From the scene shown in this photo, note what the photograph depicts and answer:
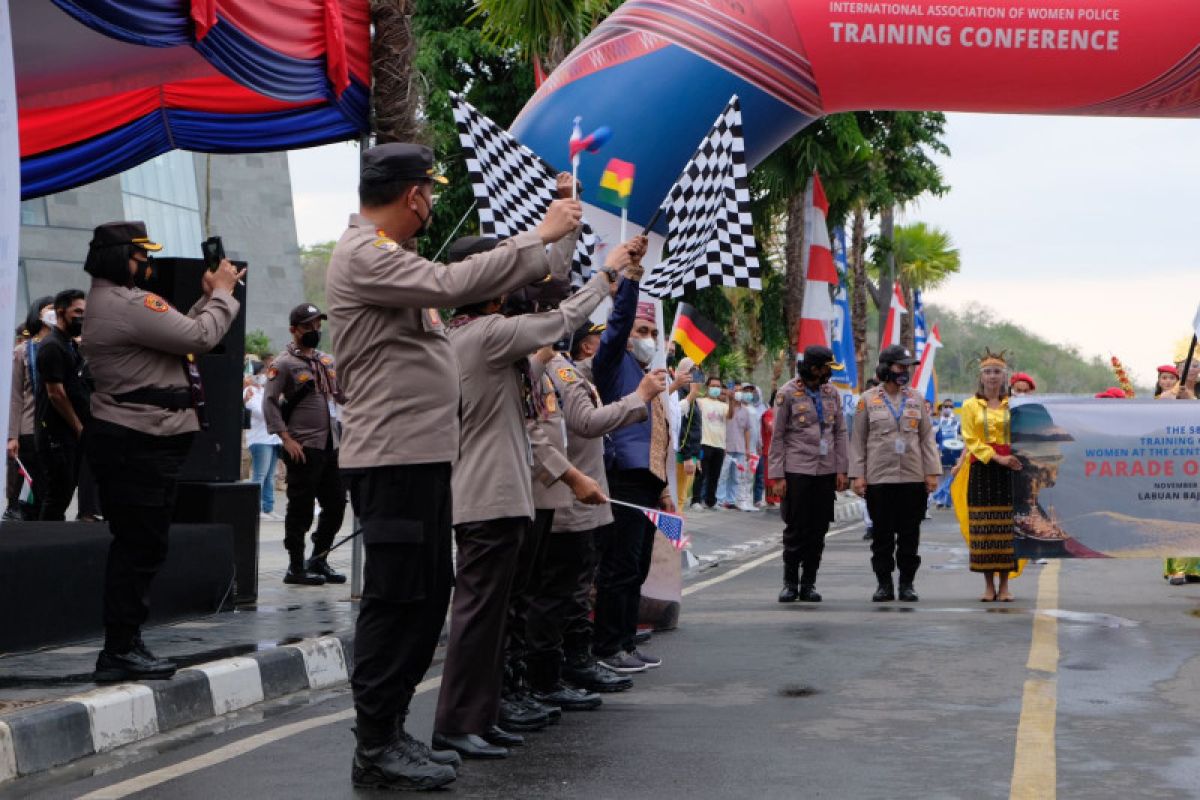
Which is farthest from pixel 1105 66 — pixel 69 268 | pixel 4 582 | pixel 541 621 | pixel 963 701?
pixel 69 268

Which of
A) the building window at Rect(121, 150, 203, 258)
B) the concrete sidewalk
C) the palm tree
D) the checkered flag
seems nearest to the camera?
the concrete sidewalk

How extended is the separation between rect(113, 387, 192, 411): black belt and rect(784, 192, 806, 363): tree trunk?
19.5 m

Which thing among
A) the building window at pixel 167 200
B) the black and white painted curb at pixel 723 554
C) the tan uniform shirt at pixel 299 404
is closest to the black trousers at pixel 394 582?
the tan uniform shirt at pixel 299 404

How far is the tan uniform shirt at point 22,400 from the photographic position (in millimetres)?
13109

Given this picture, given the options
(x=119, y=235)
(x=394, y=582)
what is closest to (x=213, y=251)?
(x=119, y=235)

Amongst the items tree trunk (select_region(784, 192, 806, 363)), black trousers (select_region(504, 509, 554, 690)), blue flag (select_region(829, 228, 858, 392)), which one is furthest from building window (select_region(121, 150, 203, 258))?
black trousers (select_region(504, 509, 554, 690))

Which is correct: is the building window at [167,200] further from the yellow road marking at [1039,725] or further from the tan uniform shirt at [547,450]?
the tan uniform shirt at [547,450]

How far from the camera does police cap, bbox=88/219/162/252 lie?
25.9 feet

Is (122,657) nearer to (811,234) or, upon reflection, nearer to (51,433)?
(51,433)

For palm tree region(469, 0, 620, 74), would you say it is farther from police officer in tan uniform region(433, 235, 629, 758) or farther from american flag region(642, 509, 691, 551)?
police officer in tan uniform region(433, 235, 629, 758)

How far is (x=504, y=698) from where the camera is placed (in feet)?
24.1

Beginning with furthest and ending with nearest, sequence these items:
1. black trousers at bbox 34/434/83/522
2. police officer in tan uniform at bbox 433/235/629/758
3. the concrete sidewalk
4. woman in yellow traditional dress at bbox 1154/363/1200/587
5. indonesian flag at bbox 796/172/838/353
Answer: indonesian flag at bbox 796/172/838/353 → woman in yellow traditional dress at bbox 1154/363/1200/587 → black trousers at bbox 34/434/83/522 → the concrete sidewalk → police officer in tan uniform at bbox 433/235/629/758

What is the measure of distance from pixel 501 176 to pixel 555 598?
3.20 meters

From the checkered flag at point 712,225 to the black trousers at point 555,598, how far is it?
230cm
